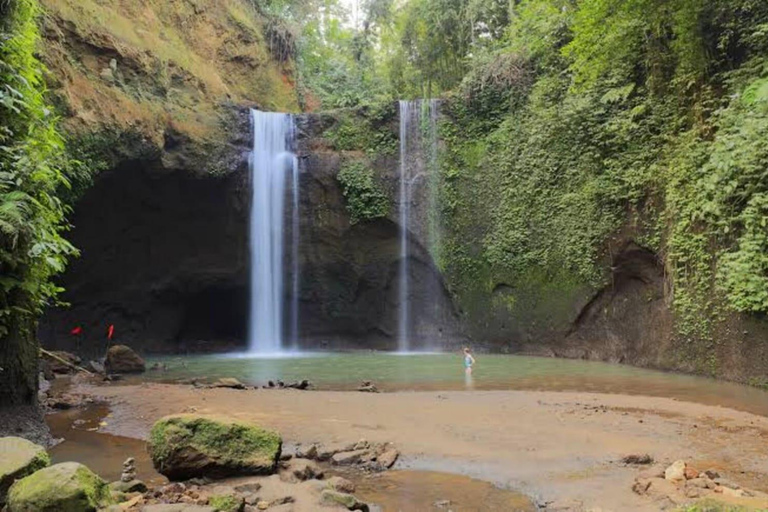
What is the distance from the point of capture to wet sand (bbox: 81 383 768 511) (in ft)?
17.8

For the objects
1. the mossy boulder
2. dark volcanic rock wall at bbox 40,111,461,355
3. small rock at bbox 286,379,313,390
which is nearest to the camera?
the mossy boulder

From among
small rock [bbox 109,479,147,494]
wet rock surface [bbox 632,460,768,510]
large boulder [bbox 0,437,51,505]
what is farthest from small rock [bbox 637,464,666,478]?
large boulder [bbox 0,437,51,505]

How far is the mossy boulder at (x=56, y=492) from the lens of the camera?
12.9ft

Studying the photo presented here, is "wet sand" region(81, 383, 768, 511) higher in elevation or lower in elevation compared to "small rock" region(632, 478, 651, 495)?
lower

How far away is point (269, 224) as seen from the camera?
20.8m

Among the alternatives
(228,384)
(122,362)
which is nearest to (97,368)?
(122,362)

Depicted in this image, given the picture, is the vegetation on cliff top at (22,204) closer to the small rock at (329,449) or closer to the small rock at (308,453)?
the small rock at (308,453)

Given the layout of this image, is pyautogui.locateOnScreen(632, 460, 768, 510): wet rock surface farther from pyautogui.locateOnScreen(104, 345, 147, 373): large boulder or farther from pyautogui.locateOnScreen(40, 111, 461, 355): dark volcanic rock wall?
pyautogui.locateOnScreen(40, 111, 461, 355): dark volcanic rock wall

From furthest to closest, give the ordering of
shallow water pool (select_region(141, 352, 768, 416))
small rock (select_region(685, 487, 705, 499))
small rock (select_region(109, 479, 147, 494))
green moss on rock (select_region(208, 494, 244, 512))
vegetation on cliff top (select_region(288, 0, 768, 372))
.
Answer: vegetation on cliff top (select_region(288, 0, 768, 372)) → shallow water pool (select_region(141, 352, 768, 416)) → small rock (select_region(109, 479, 147, 494)) → small rock (select_region(685, 487, 705, 499)) → green moss on rock (select_region(208, 494, 244, 512))

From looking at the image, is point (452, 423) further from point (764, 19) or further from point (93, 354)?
point (93, 354)

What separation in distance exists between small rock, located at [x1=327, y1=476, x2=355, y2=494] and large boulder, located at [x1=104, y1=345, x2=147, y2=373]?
10.2 m

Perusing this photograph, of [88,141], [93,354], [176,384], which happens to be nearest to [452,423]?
[176,384]

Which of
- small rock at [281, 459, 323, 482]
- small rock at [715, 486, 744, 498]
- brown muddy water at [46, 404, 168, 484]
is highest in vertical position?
small rock at [715, 486, 744, 498]

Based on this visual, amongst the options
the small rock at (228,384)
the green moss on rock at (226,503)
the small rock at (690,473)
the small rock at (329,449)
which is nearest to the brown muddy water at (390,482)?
the small rock at (329,449)
